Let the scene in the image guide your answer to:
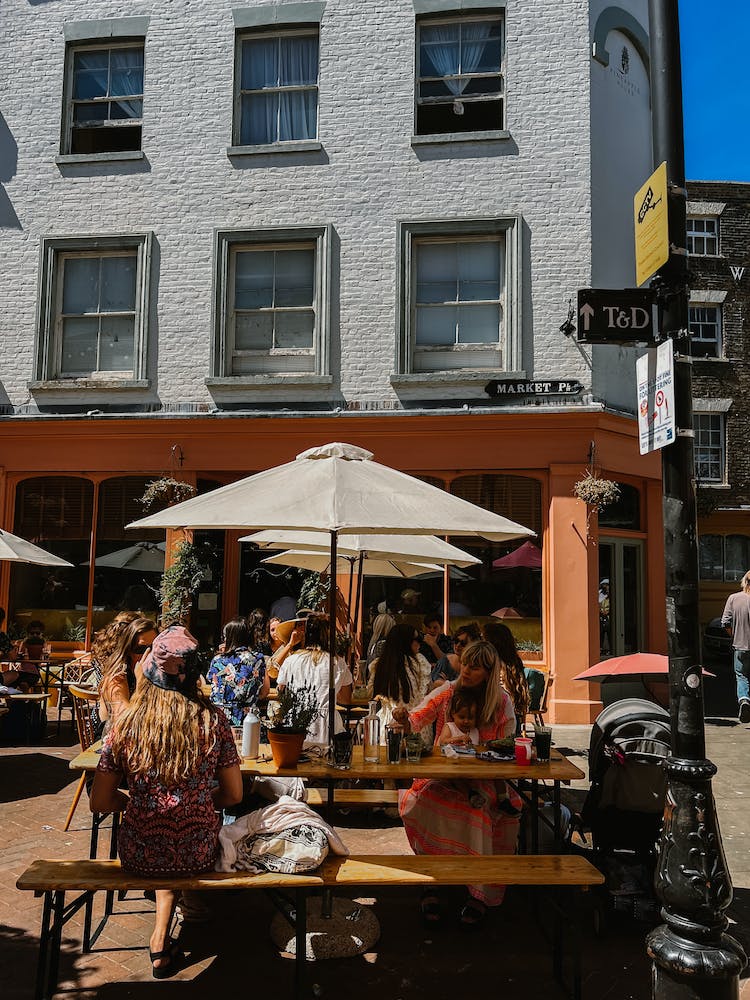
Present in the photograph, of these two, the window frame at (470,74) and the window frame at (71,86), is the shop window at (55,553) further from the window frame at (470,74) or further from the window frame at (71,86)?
the window frame at (470,74)

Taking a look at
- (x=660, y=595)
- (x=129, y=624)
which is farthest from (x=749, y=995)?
(x=660, y=595)

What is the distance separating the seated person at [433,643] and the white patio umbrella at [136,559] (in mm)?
4990

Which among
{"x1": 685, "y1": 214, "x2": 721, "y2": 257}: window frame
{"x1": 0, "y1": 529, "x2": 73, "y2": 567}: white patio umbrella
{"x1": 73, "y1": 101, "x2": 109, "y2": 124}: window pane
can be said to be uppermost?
{"x1": 685, "y1": 214, "x2": 721, "y2": 257}: window frame

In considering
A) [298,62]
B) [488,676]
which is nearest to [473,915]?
[488,676]

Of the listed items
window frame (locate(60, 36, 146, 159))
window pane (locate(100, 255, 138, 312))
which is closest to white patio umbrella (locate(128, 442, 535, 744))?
window pane (locate(100, 255, 138, 312))

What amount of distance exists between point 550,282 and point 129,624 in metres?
8.57

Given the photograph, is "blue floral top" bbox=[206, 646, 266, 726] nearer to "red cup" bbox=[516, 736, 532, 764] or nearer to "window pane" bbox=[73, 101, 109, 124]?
"red cup" bbox=[516, 736, 532, 764]

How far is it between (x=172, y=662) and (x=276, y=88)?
39.0 feet

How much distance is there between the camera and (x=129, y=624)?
6.20m

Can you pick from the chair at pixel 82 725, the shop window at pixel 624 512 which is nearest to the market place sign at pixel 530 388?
the shop window at pixel 624 512

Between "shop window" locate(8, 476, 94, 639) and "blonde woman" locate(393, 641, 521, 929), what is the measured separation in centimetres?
902

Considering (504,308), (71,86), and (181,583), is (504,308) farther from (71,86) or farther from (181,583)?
(71,86)

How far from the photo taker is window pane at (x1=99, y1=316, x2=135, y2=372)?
13.4 metres

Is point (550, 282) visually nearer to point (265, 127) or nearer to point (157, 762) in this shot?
point (265, 127)
